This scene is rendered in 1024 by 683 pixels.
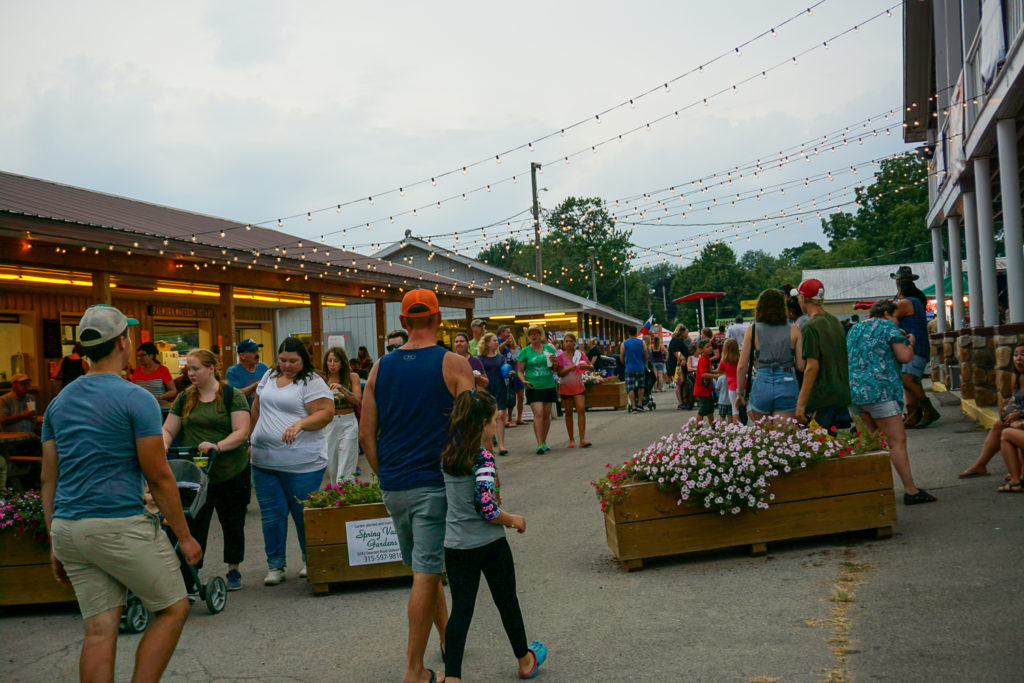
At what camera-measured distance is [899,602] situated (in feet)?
16.2

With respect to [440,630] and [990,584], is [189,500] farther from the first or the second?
[990,584]

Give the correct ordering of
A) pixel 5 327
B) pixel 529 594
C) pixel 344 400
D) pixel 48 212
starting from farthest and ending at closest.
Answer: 1. pixel 5 327
2. pixel 48 212
3. pixel 344 400
4. pixel 529 594

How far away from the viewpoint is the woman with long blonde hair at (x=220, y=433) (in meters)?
6.55

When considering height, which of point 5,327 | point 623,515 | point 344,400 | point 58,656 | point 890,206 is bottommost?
point 58,656

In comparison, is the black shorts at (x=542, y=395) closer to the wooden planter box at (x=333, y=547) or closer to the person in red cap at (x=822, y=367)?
the person in red cap at (x=822, y=367)

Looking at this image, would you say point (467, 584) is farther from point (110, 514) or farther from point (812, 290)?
point (812, 290)

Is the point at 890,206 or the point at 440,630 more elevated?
the point at 890,206

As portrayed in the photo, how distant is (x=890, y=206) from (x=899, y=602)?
7610 centimetres

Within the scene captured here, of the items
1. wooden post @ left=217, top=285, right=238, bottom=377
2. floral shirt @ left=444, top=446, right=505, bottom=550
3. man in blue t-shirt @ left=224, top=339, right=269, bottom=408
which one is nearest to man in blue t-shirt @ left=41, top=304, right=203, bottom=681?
floral shirt @ left=444, top=446, right=505, bottom=550

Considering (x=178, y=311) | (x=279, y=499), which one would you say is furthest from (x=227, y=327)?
(x=279, y=499)

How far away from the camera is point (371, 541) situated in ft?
20.5

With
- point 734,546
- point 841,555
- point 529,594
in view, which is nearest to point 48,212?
point 529,594

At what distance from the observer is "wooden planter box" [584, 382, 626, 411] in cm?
2192

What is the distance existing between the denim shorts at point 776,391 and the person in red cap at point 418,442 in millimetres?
3780
